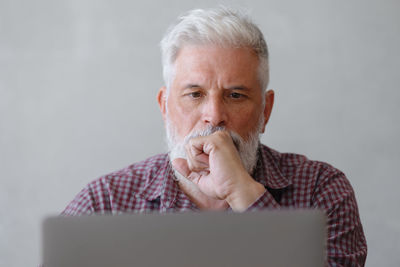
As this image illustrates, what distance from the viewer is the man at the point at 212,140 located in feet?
5.14

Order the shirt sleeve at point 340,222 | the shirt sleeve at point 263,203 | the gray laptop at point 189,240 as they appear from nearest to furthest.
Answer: the gray laptop at point 189,240, the shirt sleeve at point 263,203, the shirt sleeve at point 340,222

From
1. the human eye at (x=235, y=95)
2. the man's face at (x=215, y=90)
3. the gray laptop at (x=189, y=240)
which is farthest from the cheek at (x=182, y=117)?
the gray laptop at (x=189, y=240)

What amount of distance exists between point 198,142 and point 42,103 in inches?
44.0

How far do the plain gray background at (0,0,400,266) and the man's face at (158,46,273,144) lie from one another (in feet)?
2.21

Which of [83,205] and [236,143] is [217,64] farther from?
[83,205]

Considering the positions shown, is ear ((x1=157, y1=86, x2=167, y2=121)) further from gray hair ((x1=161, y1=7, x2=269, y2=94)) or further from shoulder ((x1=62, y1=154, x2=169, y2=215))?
shoulder ((x1=62, y1=154, x2=169, y2=215))

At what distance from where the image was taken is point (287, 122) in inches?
91.2

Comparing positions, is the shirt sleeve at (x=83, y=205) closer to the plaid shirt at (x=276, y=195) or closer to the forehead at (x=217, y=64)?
the plaid shirt at (x=276, y=195)

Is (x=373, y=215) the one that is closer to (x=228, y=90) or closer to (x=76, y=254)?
(x=228, y=90)

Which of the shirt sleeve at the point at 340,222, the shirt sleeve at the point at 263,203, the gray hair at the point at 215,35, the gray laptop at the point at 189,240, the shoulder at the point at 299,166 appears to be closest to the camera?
the gray laptop at the point at 189,240

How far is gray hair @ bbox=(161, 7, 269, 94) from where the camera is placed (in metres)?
1.63

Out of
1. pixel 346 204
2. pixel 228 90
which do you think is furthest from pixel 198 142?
pixel 346 204

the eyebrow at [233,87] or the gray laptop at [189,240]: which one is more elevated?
the eyebrow at [233,87]

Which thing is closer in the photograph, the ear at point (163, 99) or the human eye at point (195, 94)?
the human eye at point (195, 94)
